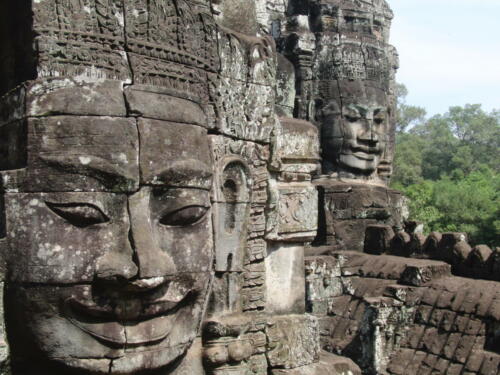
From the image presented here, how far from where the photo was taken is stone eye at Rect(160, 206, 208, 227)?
3.46 meters

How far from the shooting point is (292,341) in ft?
15.2

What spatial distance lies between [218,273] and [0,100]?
4.69 ft

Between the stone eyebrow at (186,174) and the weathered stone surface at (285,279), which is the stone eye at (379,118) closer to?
the weathered stone surface at (285,279)

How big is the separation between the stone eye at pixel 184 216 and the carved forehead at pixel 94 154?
127mm

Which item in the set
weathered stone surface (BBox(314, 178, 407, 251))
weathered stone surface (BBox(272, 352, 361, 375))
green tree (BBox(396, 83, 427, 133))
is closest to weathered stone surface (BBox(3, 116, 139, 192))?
weathered stone surface (BBox(272, 352, 361, 375))

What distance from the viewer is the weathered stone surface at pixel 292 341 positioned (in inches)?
178

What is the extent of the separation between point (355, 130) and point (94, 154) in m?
10.6

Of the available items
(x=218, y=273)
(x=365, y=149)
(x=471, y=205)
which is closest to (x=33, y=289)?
(x=218, y=273)

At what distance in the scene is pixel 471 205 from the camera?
86.8ft

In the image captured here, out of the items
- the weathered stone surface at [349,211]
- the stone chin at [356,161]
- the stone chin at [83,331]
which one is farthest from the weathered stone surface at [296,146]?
the stone chin at [356,161]

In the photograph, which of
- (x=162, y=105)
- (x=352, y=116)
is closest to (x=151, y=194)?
(x=162, y=105)

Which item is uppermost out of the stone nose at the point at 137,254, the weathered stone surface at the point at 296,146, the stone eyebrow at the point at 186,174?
the weathered stone surface at the point at 296,146

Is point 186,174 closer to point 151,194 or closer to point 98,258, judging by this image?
point 151,194

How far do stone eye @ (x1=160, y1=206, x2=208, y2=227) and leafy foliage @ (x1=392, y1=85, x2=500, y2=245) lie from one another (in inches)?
831
